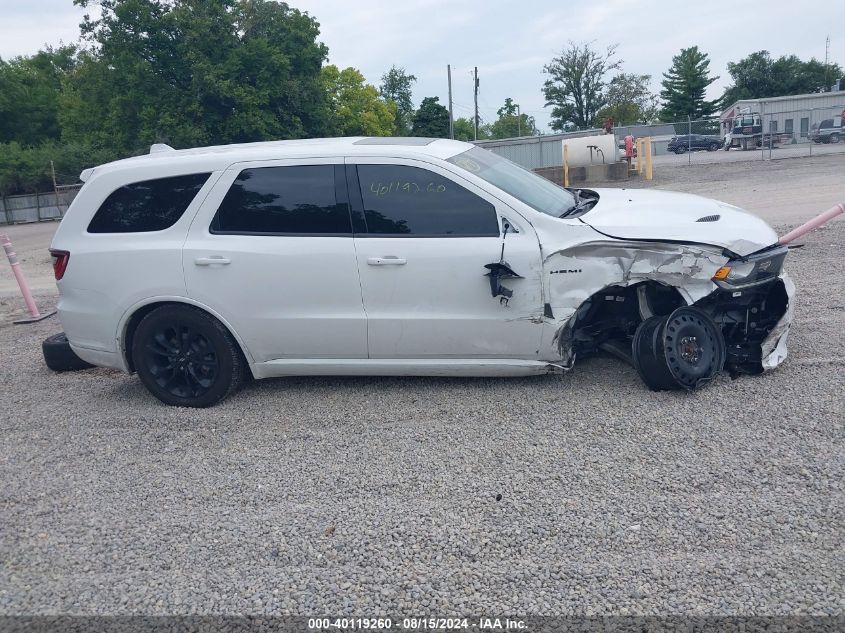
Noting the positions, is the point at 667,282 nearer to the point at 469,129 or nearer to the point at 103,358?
the point at 103,358

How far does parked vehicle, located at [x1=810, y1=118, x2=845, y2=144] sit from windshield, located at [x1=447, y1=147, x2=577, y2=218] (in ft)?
127

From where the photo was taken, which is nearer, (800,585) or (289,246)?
(800,585)

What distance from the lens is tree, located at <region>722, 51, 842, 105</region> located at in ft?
257

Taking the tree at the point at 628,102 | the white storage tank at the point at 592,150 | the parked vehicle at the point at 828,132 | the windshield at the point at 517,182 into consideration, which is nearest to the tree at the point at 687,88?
the tree at the point at 628,102

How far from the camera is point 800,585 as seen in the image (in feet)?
10.2

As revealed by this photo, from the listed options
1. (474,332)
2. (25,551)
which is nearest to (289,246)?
(474,332)

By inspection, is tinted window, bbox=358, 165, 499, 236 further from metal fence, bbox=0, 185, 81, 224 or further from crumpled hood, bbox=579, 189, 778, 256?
metal fence, bbox=0, 185, 81, 224

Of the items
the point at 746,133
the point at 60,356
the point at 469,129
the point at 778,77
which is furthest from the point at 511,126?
the point at 60,356

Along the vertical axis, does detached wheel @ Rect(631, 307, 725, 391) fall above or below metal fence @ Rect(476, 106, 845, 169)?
below

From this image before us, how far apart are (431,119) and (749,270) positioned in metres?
61.6

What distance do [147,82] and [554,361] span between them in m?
37.9

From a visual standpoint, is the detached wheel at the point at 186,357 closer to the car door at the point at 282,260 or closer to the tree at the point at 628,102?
the car door at the point at 282,260

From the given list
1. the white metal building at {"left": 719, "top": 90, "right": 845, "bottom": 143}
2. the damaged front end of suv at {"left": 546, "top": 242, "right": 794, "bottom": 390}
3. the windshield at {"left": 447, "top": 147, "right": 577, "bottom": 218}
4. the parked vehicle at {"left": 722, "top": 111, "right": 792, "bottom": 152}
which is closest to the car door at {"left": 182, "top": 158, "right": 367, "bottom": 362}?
the windshield at {"left": 447, "top": 147, "right": 577, "bottom": 218}

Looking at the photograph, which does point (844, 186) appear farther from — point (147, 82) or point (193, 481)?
point (147, 82)
